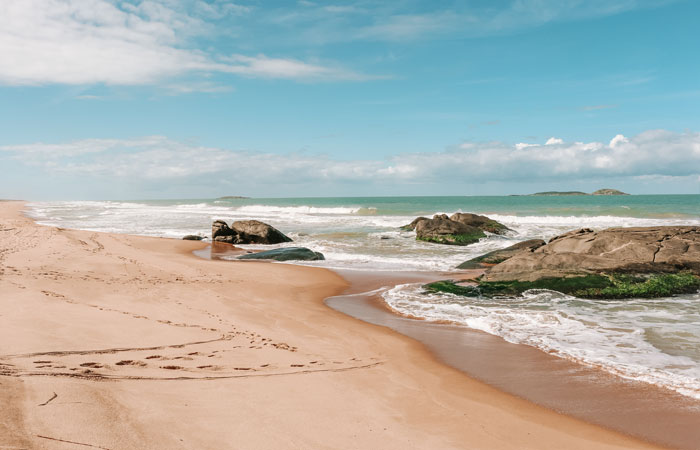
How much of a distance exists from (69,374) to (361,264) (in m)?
12.6

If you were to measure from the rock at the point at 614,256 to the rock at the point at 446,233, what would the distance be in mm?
10295

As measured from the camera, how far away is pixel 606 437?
414cm

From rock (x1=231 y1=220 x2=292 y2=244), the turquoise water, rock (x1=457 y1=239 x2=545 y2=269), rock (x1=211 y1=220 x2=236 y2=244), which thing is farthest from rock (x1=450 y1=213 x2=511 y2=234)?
the turquoise water

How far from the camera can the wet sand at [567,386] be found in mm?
4385

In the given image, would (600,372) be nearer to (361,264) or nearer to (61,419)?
(61,419)

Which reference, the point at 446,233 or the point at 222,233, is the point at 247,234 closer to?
the point at 222,233

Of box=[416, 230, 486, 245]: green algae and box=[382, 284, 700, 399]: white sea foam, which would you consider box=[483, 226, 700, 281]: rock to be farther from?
box=[416, 230, 486, 245]: green algae

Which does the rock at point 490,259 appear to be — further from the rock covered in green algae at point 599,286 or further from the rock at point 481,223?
the rock at point 481,223

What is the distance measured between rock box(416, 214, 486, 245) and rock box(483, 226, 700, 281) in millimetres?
10295

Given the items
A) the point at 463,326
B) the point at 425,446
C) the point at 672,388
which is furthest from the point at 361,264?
the point at 425,446

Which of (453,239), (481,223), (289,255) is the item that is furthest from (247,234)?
(481,223)

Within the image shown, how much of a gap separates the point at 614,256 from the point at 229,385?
11.8 metres

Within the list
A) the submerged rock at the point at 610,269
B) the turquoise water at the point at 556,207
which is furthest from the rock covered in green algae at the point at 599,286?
the turquoise water at the point at 556,207

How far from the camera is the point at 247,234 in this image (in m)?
24.1
